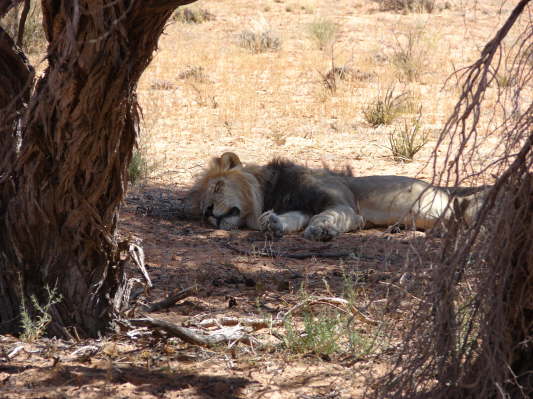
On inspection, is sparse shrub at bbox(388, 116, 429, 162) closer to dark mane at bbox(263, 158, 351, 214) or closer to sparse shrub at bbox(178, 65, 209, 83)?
dark mane at bbox(263, 158, 351, 214)

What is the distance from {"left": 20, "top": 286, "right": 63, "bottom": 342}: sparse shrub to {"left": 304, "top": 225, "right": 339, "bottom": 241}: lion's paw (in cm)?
378

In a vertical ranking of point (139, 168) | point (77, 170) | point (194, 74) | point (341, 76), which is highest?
point (194, 74)

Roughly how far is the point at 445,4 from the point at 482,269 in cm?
1930

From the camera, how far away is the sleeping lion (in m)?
7.84

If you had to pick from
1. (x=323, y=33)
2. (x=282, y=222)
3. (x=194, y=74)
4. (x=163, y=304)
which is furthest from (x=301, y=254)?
(x=323, y=33)

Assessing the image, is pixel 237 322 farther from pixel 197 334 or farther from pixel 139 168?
pixel 139 168

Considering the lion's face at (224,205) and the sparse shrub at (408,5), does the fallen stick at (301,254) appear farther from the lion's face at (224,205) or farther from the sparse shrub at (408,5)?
the sparse shrub at (408,5)

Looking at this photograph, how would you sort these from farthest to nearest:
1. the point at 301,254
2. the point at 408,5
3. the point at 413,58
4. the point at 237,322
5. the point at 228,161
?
1. the point at 408,5
2. the point at 413,58
3. the point at 228,161
4. the point at 301,254
5. the point at 237,322

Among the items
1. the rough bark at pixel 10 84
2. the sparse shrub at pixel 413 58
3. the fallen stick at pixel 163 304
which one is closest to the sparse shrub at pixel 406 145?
the sparse shrub at pixel 413 58

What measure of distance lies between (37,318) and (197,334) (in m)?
0.86

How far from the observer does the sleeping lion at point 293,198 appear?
7.84 m

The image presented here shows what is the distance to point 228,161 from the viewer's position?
339 inches

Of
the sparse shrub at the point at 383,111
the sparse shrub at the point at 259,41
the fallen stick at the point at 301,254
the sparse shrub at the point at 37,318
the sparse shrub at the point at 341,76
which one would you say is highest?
the sparse shrub at the point at 259,41

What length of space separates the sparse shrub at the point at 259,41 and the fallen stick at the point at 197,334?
41.8 feet
